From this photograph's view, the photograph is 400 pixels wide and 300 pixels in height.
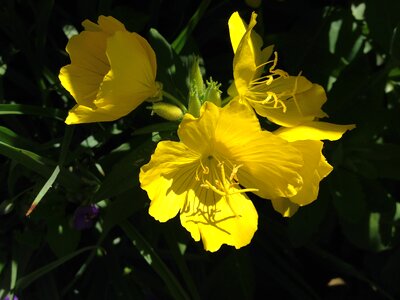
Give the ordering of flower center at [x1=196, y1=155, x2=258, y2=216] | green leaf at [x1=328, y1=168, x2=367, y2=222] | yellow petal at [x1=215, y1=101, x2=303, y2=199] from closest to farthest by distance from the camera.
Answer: yellow petal at [x1=215, y1=101, x2=303, y2=199] → flower center at [x1=196, y1=155, x2=258, y2=216] → green leaf at [x1=328, y1=168, x2=367, y2=222]

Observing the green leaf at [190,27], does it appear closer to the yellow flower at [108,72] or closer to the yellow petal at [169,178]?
the yellow flower at [108,72]

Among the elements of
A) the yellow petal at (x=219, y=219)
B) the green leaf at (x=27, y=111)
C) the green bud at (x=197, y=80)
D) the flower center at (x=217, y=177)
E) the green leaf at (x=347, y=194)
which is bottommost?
the green leaf at (x=347, y=194)

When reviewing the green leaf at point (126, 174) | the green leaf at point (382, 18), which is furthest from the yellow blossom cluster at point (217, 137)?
the green leaf at point (382, 18)

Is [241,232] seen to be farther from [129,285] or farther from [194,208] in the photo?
[129,285]

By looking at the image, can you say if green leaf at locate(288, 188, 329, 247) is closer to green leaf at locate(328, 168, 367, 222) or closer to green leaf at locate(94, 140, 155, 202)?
green leaf at locate(328, 168, 367, 222)

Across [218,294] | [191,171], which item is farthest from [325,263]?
[191,171]

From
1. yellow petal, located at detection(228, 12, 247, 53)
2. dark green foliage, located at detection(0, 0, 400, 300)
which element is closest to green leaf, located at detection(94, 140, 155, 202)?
dark green foliage, located at detection(0, 0, 400, 300)

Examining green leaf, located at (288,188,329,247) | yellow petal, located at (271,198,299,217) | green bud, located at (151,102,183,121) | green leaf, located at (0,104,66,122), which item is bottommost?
green leaf, located at (288,188,329,247)

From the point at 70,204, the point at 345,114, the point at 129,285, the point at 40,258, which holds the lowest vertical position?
the point at 129,285
